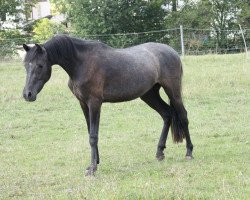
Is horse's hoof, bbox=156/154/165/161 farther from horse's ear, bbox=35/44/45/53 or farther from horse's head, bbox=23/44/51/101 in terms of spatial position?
horse's ear, bbox=35/44/45/53

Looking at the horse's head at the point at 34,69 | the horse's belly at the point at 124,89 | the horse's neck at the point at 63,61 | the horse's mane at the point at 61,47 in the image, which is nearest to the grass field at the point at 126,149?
the horse's belly at the point at 124,89

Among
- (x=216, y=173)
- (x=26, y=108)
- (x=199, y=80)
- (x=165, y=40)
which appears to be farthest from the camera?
(x=165, y=40)

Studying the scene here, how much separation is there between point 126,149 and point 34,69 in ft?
8.81

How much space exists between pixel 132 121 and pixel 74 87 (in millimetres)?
4540

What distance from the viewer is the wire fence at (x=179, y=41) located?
88.1 feet

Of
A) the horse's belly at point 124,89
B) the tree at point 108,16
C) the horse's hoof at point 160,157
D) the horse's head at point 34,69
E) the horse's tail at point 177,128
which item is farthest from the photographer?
the tree at point 108,16

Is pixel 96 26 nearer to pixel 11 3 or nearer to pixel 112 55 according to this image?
pixel 11 3

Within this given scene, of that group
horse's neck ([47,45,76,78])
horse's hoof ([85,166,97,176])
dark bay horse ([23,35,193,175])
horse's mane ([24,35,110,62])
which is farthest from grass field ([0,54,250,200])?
horse's mane ([24,35,110,62])

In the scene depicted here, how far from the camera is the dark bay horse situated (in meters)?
6.41

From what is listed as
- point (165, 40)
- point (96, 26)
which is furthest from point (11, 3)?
point (165, 40)

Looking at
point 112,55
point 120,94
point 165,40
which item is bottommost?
point 165,40

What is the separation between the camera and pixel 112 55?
6934 mm

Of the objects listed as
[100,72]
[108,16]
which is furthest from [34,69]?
[108,16]

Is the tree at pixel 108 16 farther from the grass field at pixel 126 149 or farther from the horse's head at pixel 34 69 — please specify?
the horse's head at pixel 34 69
